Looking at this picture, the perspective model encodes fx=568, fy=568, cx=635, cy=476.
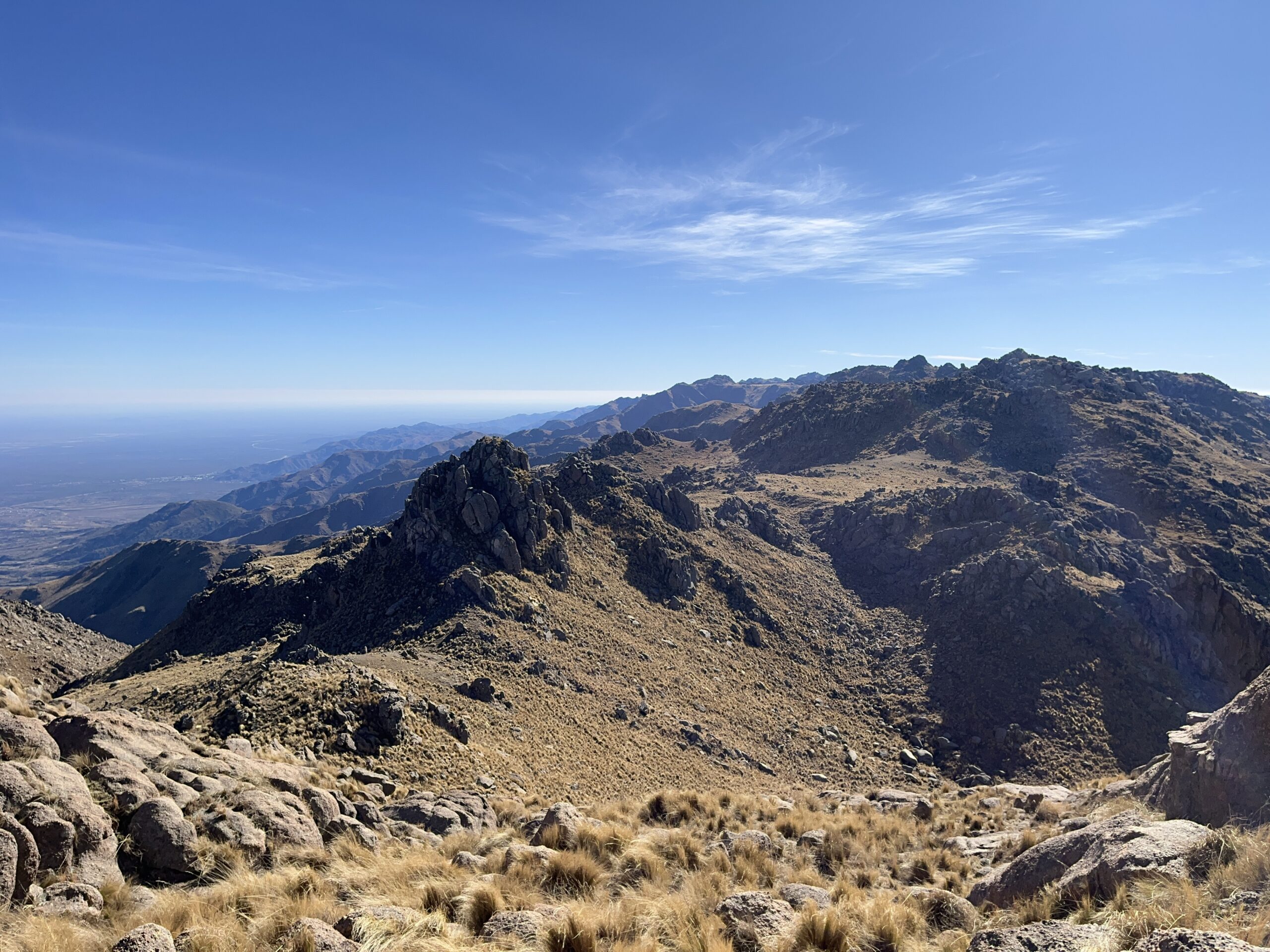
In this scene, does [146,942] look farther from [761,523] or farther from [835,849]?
[761,523]

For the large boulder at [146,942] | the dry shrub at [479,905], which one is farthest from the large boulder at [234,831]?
the dry shrub at [479,905]

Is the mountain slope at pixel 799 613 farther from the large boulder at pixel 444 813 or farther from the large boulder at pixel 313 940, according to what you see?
the large boulder at pixel 313 940

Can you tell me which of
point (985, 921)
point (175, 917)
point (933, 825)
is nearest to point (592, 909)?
point (175, 917)

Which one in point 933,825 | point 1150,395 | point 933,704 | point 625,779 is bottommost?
point 933,704

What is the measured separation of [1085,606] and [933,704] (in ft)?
44.3

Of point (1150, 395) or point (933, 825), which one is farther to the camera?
point (1150, 395)

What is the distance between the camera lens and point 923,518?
169 feet

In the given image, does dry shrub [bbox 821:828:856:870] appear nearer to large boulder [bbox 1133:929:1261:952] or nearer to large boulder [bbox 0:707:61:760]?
large boulder [bbox 1133:929:1261:952]

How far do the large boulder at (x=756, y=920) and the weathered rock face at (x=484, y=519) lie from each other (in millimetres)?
25842

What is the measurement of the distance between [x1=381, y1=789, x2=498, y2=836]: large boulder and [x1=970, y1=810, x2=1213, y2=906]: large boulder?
10.4 meters

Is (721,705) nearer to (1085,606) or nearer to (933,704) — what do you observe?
(933,704)

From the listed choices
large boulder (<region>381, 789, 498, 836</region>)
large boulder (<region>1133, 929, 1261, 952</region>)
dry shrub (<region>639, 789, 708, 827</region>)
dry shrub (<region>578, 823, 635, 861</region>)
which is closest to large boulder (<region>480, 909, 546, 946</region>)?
dry shrub (<region>578, 823, 635, 861</region>)

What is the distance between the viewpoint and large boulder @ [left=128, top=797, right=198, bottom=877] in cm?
789

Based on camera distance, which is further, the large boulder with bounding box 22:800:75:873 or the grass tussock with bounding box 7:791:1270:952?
the large boulder with bounding box 22:800:75:873
